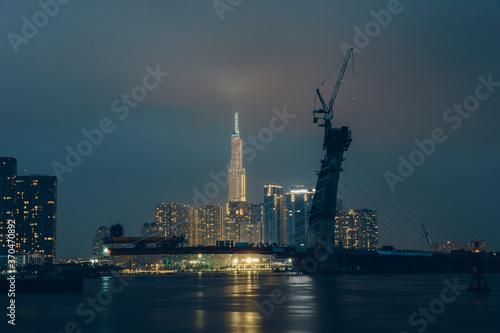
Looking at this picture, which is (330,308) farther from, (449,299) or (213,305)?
(449,299)

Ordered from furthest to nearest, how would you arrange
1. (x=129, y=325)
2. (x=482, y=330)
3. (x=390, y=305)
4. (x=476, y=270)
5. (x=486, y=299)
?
(x=476, y=270)
(x=486, y=299)
(x=390, y=305)
(x=129, y=325)
(x=482, y=330)

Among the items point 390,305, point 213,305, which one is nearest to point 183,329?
point 213,305

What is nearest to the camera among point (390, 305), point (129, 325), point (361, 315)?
point (129, 325)

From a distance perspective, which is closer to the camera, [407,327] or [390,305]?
[407,327]

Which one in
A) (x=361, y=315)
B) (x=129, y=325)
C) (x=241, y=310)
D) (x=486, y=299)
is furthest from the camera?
(x=486, y=299)

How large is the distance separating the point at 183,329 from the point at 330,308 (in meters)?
27.4

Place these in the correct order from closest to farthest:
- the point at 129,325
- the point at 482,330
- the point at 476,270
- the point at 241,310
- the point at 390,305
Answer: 1. the point at 482,330
2. the point at 129,325
3. the point at 241,310
4. the point at 390,305
5. the point at 476,270

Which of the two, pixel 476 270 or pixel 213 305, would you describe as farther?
pixel 476 270

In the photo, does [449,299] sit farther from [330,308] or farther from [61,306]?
[61,306]

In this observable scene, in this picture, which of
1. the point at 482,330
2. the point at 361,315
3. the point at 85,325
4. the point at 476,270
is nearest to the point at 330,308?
the point at 361,315

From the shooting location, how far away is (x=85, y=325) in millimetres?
71750

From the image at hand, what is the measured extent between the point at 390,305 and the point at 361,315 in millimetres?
14633

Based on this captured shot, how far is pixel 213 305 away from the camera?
94.9 meters

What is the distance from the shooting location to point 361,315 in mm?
79500
